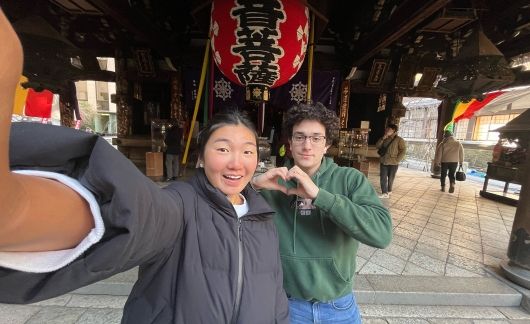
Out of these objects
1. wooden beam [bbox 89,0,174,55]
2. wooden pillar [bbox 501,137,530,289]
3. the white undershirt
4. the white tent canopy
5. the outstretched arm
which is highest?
the white tent canopy

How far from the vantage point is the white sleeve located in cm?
56

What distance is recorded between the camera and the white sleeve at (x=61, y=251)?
0.56 m

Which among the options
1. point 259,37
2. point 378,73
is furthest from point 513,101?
point 259,37

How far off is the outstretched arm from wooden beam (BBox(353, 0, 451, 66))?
4256mm

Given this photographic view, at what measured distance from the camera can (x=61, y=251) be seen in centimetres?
60

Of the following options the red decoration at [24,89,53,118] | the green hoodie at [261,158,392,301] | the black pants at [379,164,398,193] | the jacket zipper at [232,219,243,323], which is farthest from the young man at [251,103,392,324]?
the red decoration at [24,89,53,118]

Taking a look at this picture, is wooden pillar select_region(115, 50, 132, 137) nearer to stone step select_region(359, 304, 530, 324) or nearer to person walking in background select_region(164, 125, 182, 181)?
person walking in background select_region(164, 125, 182, 181)

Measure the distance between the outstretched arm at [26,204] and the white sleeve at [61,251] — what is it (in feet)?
0.05

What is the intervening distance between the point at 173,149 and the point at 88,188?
24.7 ft

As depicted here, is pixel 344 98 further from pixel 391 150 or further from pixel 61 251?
pixel 61 251

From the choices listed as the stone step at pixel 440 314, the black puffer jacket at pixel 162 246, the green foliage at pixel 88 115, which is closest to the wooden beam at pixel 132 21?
the black puffer jacket at pixel 162 246

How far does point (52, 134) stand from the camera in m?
0.61

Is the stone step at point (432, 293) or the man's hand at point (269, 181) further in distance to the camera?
the stone step at point (432, 293)

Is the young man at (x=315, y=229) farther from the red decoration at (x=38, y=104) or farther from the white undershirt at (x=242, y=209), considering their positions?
the red decoration at (x=38, y=104)
